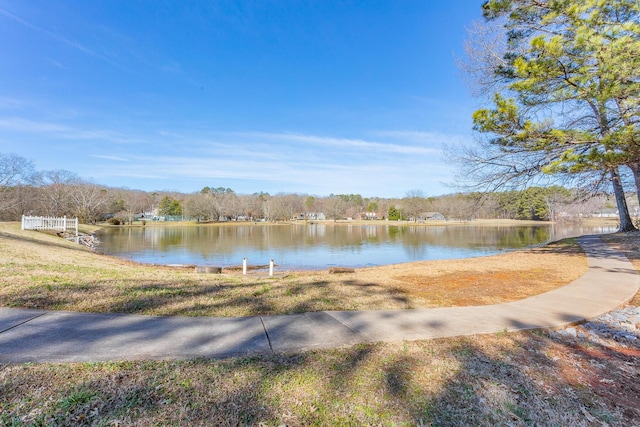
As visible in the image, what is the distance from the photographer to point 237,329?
141 inches

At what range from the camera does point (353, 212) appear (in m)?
116

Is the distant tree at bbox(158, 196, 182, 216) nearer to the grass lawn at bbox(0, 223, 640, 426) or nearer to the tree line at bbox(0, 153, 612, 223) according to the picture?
the tree line at bbox(0, 153, 612, 223)

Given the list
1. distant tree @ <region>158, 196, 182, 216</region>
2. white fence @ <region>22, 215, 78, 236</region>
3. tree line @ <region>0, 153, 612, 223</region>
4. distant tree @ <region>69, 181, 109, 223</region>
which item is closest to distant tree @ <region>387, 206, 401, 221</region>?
tree line @ <region>0, 153, 612, 223</region>

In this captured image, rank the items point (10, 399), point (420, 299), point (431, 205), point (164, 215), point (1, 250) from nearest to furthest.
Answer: point (10, 399)
point (420, 299)
point (1, 250)
point (164, 215)
point (431, 205)

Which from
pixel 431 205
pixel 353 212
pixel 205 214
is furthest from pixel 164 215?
pixel 431 205

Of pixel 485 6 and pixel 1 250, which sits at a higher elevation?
pixel 485 6

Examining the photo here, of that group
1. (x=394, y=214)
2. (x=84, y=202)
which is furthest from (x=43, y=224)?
(x=394, y=214)

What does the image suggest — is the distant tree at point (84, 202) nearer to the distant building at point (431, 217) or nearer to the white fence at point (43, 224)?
the white fence at point (43, 224)

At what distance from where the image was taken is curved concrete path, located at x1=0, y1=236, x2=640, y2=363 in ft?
9.48

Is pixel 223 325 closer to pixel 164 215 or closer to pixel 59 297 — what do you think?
pixel 59 297

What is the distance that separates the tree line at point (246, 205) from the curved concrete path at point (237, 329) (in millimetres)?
7949

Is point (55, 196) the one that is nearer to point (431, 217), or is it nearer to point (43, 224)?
point (43, 224)

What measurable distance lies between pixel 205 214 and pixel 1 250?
252ft

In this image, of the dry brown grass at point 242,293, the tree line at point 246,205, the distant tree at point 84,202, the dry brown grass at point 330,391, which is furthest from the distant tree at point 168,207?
the dry brown grass at point 330,391
